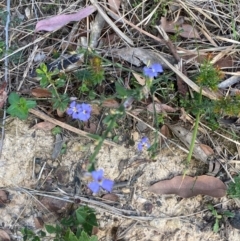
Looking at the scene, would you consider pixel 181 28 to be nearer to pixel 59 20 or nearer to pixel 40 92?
pixel 59 20

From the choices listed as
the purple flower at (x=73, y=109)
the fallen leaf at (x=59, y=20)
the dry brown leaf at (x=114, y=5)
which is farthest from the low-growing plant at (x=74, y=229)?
the dry brown leaf at (x=114, y=5)

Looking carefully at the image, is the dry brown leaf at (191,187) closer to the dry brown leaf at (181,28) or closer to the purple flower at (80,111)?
the purple flower at (80,111)

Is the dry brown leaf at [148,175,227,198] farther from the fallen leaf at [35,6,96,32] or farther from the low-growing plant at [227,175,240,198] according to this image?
the fallen leaf at [35,6,96,32]

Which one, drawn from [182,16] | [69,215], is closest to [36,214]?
[69,215]

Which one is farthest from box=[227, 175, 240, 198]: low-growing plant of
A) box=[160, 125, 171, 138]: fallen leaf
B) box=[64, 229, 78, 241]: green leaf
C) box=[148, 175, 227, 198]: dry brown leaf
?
box=[64, 229, 78, 241]: green leaf

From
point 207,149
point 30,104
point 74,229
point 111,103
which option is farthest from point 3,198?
point 207,149

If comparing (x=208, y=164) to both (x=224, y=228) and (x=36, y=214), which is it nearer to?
(x=224, y=228)

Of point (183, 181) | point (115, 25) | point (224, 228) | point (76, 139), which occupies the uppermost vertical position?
point (115, 25)
